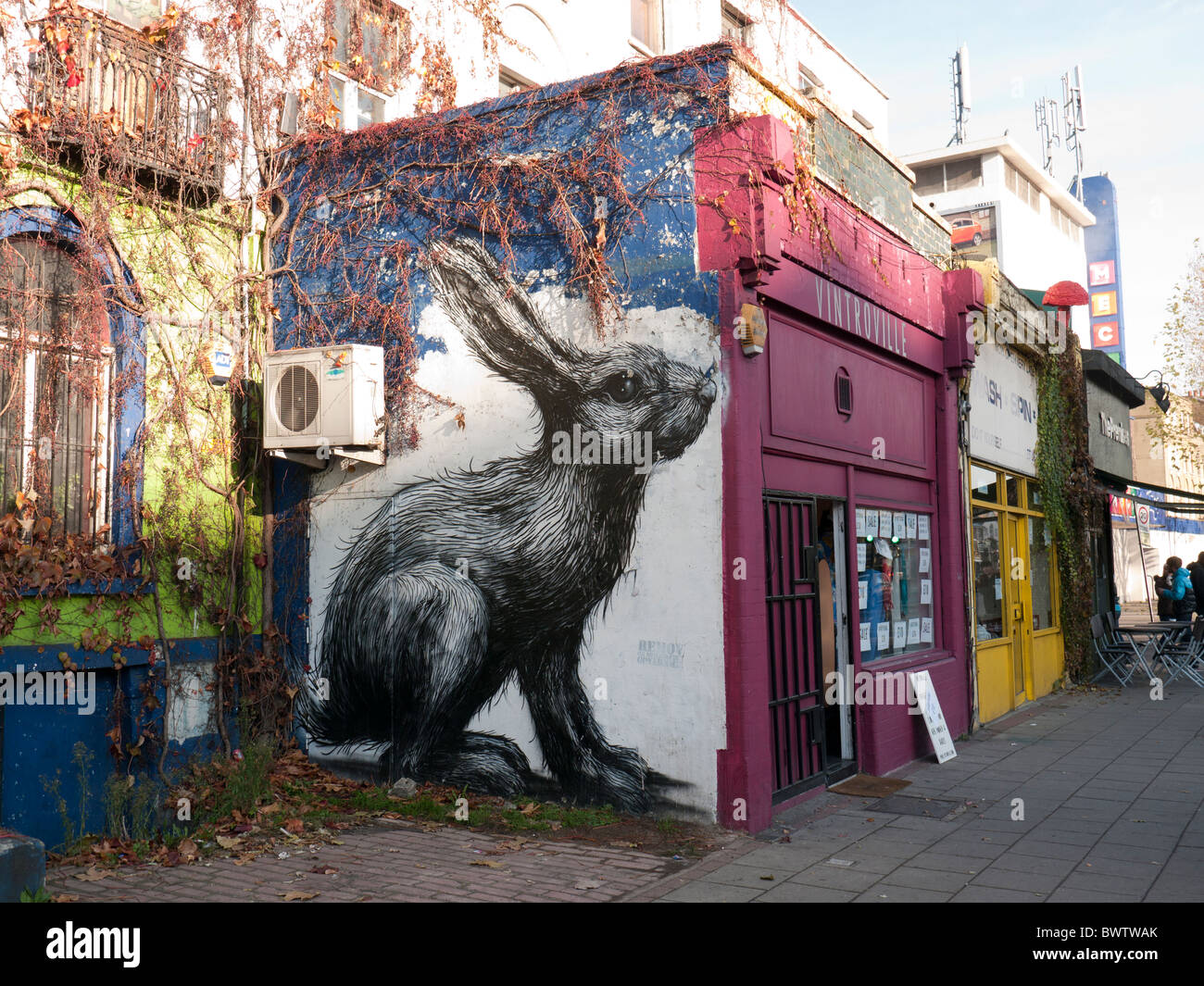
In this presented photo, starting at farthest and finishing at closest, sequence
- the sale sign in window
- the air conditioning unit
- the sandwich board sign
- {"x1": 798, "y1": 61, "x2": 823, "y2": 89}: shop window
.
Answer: the sale sign in window, {"x1": 798, "y1": 61, "x2": 823, "y2": 89}: shop window, the sandwich board sign, the air conditioning unit

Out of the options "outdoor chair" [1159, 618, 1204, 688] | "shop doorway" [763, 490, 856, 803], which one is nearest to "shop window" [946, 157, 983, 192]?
"outdoor chair" [1159, 618, 1204, 688]

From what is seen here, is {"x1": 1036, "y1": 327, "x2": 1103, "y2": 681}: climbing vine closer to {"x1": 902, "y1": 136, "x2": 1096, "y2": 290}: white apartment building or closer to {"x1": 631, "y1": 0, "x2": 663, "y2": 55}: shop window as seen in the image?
{"x1": 631, "y1": 0, "x2": 663, "y2": 55}: shop window

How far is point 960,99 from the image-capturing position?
4791cm

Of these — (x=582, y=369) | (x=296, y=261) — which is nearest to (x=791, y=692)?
(x=582, y=369)

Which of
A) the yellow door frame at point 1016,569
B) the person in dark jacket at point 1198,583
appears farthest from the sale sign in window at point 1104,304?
the yellow door frame at point 1016,569

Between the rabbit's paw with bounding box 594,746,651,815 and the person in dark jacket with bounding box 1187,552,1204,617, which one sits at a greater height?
the person in dark jacket with bounding box 1187,552,1204,617

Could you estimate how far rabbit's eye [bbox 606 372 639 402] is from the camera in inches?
302

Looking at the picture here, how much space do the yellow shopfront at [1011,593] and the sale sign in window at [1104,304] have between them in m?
30.0

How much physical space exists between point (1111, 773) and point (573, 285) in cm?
638

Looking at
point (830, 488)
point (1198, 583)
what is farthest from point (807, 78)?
point (830, 488)

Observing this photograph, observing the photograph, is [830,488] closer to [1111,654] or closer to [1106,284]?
[1111,654]

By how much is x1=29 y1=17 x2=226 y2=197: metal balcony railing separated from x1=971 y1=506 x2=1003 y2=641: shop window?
891 cm

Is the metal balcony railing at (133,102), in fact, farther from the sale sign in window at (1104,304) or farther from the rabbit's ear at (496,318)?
the sale sign in window at (1104,304)
